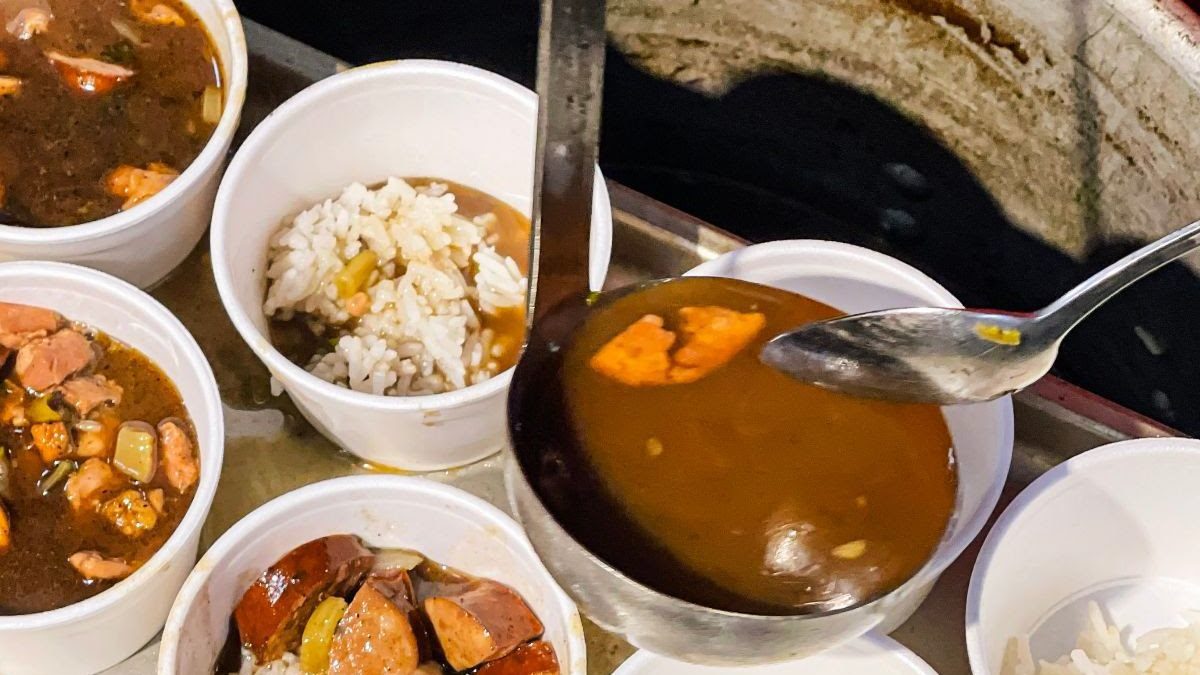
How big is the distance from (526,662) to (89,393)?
0.75 meters

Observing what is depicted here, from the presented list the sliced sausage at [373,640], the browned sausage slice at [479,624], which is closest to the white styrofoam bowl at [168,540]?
the sliced sausage at [373,640]

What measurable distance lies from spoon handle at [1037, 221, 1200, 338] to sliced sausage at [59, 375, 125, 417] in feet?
4.20

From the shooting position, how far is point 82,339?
1600 mm

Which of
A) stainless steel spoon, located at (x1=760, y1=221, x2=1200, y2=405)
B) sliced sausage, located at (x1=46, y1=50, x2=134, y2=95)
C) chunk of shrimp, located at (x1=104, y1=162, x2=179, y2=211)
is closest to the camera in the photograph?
stainless steel spoon, located at (x1=760, y1=221, x2=1200, y2=405)

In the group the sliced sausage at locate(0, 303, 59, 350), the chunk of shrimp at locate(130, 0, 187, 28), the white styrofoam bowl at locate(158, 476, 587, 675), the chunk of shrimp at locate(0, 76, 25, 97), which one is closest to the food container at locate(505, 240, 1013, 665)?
the white styrofoam bowl at locate(158, 476, 587, 675)

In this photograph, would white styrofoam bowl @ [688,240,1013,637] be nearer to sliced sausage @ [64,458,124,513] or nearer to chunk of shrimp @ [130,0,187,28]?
sliced sausage @ [64,458,124,513]

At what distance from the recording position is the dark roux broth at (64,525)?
1436 mm

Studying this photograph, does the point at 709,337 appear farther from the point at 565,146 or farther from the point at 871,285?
the point at 871,285

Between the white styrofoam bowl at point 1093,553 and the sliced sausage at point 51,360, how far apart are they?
1311 mm

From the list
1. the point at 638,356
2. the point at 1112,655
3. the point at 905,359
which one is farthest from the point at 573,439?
the point at 1112,655

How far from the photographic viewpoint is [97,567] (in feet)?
4.71

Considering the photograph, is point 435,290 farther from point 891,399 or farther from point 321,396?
point 891,399

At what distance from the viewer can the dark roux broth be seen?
4.71 ft

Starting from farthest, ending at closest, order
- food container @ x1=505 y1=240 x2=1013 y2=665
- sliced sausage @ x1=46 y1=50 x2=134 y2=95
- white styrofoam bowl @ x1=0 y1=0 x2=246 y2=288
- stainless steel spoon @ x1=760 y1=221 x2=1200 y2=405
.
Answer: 1. sliced sausage @ x1=46 y1=50 x2=134 y2=95
2. white styrofoam bowl @ x1=0 y1=0 x2=246 y2=288
3. stainless steel spoon @ x1=760 y1=221 x2=1200 y2=405
4. food container @ x1=505 y1=240 x2=1013 y2=665
